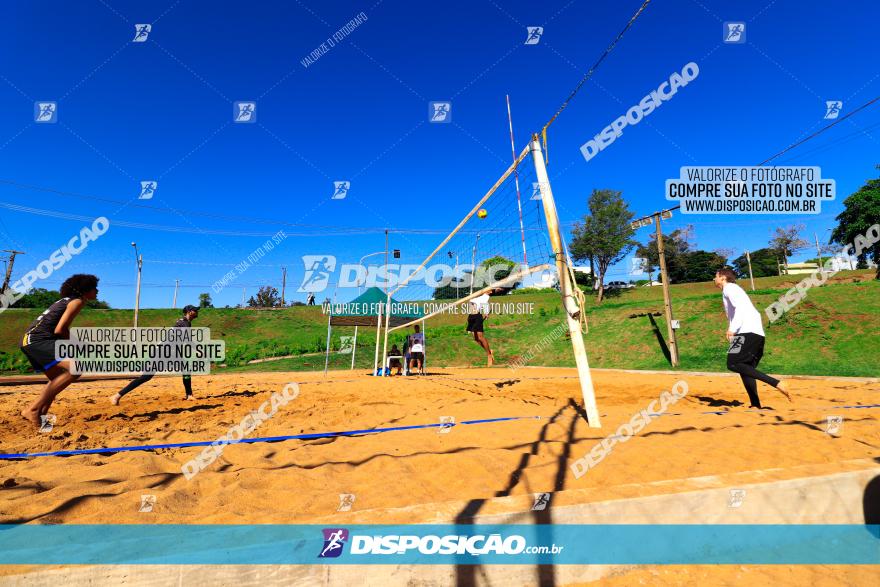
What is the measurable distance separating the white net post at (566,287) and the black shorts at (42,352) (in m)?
5.55

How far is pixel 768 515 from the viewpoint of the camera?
2.14 metres

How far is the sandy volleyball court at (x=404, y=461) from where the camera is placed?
204cm

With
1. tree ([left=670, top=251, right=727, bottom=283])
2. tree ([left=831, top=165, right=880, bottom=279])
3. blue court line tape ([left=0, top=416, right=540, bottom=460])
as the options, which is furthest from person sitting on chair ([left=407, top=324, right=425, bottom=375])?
tree ([left=670, top=251, right=727, bottom=283])

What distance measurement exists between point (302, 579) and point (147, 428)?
4236 mm

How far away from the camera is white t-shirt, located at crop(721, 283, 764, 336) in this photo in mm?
5004

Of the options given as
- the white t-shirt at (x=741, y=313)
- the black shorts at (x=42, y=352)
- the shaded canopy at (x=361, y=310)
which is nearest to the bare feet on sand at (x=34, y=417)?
the black shorts at (x=42, y=352)

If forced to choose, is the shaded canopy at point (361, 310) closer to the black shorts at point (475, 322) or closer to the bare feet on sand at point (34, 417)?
the black shorts at point (475, 322)

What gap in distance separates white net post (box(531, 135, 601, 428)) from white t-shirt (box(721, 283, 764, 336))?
2462 millimetres

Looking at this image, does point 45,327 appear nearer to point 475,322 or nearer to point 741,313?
point 741,313

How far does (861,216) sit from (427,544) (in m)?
46.2

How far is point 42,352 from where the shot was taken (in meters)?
4.20

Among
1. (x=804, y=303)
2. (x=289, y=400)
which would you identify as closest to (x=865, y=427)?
(x=289, y=400)

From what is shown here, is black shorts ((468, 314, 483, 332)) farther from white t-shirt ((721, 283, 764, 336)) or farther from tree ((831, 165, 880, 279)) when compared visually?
tree ((831, 165, 880, 279))

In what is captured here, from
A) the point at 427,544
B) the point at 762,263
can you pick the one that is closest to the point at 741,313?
the point at 427,544
